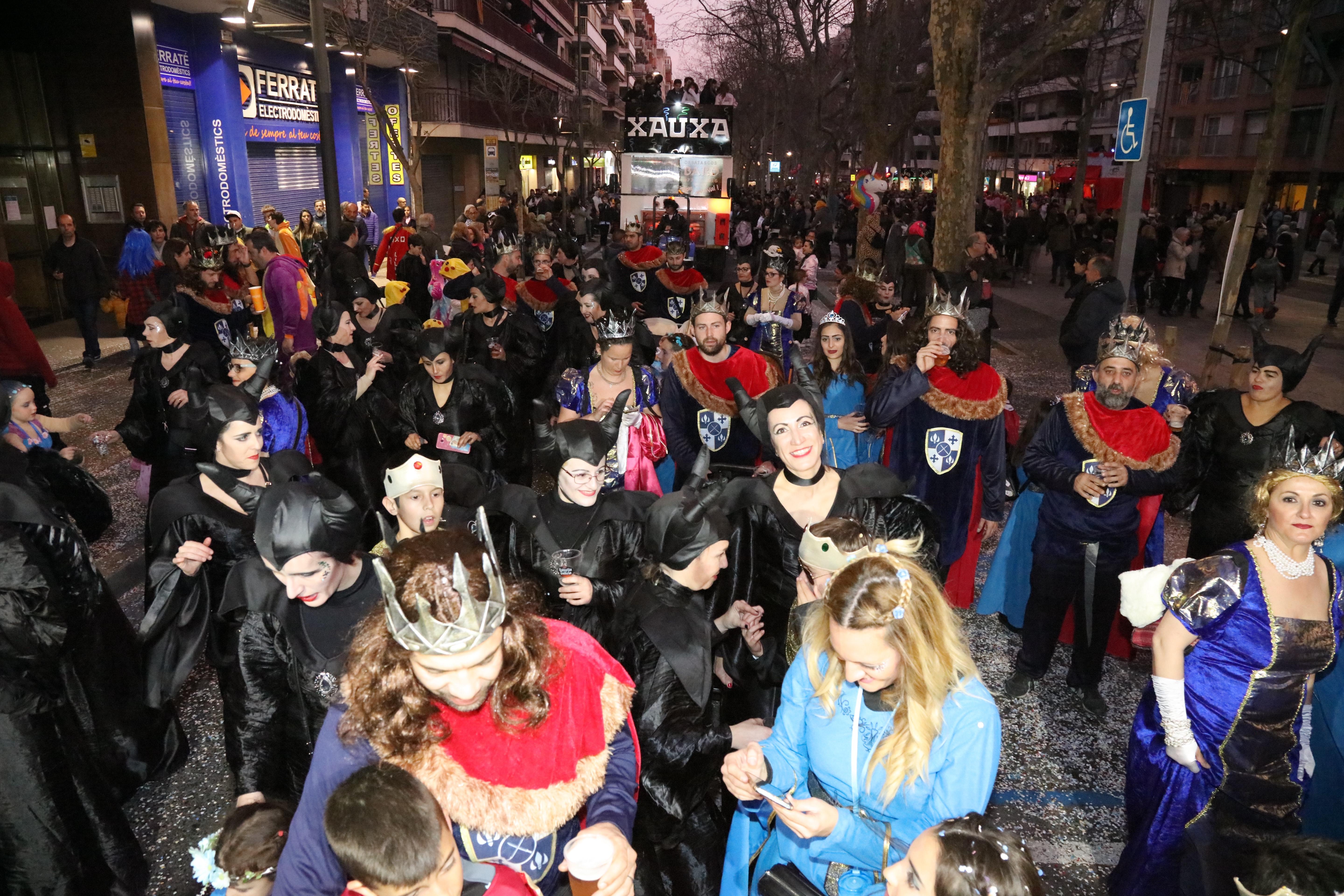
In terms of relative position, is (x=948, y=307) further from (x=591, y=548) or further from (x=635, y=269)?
(x=635, y=269)

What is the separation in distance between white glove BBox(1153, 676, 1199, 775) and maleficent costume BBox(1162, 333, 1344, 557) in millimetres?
1984

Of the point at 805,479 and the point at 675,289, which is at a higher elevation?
the point at 675,289

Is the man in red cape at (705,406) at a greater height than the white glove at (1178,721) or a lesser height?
greater

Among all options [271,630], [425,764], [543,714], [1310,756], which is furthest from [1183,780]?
[271,630]

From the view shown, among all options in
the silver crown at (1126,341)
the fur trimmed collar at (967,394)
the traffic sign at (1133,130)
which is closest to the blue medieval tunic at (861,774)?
the silver crown at (1126,341)

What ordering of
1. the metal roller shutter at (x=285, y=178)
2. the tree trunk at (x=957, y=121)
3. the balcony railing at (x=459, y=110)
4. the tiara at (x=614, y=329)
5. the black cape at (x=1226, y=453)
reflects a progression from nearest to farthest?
the black cape at (x=1226, y=453), the tiara at (x=614, y=329), the tree trunk at (x=957, y=121), the metal roller shutter at (x=285, y=178), the balcony railing at (x=459, y=110)

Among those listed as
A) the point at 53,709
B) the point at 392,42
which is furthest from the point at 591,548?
the point at 392,42

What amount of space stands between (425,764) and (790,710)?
42.6 inches

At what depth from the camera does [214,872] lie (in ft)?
7.92

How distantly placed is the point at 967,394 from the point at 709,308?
1855mm

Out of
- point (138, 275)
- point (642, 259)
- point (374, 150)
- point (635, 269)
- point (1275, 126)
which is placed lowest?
point (138, 275)

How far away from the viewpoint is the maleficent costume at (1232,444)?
15.5 feet

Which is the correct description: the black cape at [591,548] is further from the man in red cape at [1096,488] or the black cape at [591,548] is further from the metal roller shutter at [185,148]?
the metal roller shutter at [185,148]

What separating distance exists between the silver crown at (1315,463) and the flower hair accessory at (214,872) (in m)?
3.49
